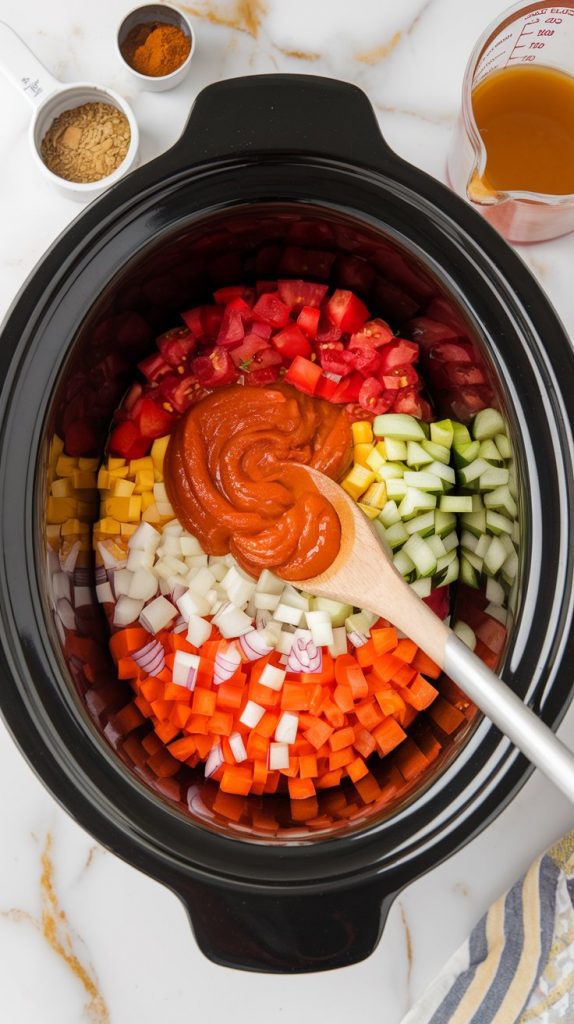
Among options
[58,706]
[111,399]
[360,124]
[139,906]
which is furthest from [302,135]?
[139,906]

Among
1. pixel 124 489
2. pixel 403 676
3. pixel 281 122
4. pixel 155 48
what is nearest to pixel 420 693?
pixel 403 676

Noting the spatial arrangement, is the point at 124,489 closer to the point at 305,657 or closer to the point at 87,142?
the point at 305,657

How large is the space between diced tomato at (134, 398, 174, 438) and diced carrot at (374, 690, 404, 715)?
0.59 metres

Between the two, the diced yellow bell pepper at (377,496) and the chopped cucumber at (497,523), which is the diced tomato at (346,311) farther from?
the chopped cucumber at (497,523)

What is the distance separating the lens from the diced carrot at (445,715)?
50.6 inches

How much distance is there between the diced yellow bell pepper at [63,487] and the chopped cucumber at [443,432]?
604 mm

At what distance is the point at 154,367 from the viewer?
1436 mm

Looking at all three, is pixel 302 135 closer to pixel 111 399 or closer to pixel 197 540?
pixel 111 399

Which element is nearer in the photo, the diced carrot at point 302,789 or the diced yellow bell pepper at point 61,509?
the diced yellow bell pepper at point 61,509

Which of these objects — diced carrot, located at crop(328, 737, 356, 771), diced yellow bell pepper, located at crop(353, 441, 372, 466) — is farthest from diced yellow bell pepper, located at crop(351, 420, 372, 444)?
diced carrot, located at crop(328, 737, 356, 771)

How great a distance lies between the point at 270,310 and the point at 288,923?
95 centimetres

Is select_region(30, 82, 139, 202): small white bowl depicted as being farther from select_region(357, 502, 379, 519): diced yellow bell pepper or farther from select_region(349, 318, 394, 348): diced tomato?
select_region(357, 502, 379, 519): diced yellow bell pepper

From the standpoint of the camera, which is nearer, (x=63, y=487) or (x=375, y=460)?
(x=63, y=487)

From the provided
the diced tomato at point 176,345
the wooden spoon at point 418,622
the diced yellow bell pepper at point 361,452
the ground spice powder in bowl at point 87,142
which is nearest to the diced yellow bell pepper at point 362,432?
the diced yellow bell pepper at point 361,452
